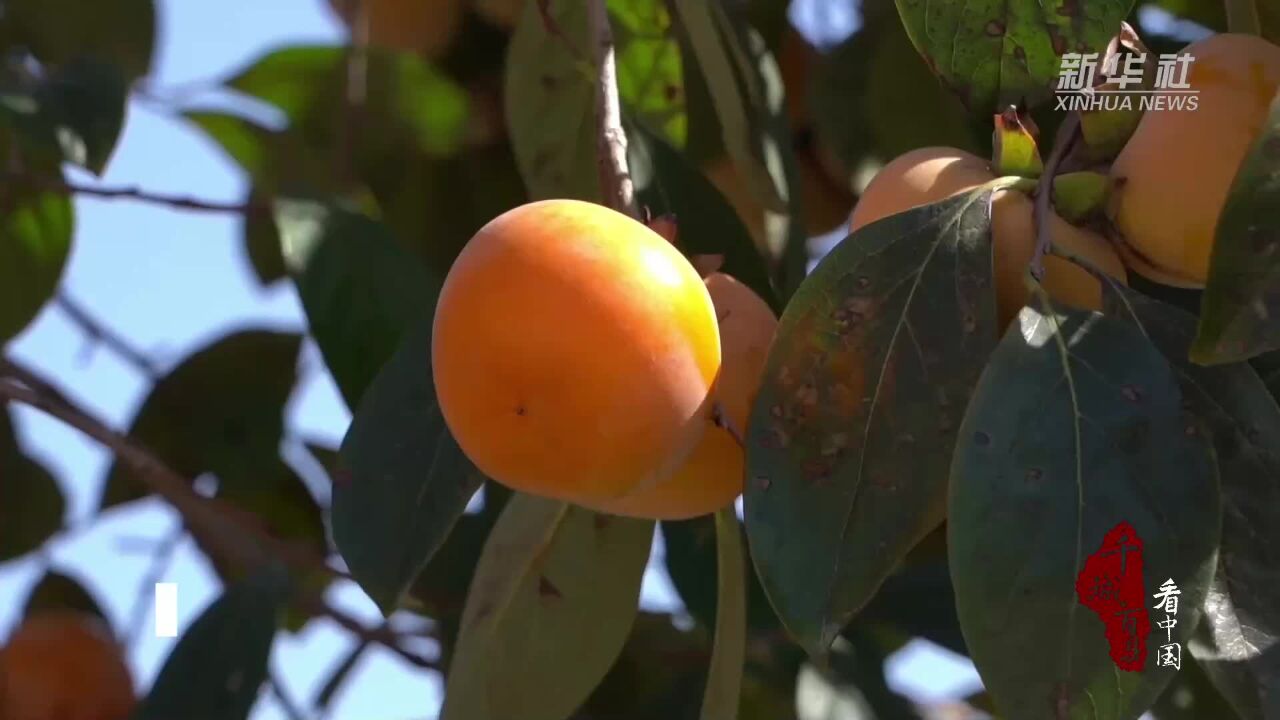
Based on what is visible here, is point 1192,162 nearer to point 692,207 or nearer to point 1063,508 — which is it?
point 1063,508

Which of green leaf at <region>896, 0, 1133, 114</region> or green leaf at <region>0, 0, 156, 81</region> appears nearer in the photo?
green leaf at <region>896, 0, 1133, 114</region>

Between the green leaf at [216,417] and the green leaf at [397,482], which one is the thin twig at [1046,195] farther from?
the green leaf at [216,417]

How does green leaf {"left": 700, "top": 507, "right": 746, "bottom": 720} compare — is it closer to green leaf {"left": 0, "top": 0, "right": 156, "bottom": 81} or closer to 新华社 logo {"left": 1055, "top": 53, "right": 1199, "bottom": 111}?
新华社 logo {"left": 1055, "top": 53, "right": 1199, "bottom": 111}

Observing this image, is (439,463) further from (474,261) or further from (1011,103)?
(1011,103)

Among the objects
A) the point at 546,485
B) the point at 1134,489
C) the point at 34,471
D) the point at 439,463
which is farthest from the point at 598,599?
the point at 34,471

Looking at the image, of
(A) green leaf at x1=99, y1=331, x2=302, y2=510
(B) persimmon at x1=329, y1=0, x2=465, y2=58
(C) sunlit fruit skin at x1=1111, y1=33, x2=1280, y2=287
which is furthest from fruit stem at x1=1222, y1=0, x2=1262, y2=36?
(A) green leaf at x1=99, y1=331, x2=302, y2=510

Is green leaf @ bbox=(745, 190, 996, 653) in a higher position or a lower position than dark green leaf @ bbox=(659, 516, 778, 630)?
higher

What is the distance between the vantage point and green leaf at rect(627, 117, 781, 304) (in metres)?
0.95

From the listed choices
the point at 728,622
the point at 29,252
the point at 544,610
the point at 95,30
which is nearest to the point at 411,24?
the point at 95,30

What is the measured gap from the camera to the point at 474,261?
0.63 m

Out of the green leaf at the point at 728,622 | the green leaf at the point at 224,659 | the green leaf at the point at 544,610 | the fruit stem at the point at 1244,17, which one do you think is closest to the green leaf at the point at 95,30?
the green leaf at the point at 224,659

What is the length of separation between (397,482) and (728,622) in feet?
0.58

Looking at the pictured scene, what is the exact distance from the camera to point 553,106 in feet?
3.56

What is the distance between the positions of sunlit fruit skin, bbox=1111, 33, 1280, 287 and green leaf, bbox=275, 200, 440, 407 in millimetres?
486
